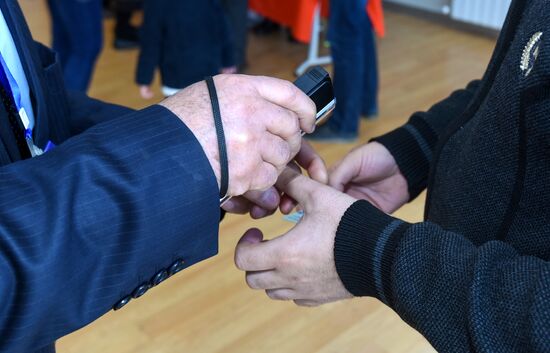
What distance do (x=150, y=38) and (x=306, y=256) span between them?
1838 mm

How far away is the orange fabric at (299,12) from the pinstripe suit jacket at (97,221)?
2.13 metres

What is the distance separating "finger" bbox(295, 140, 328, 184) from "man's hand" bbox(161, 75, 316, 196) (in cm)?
22

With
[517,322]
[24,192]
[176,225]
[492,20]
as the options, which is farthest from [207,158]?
[492,20]

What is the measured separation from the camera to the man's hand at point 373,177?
1.14 meters

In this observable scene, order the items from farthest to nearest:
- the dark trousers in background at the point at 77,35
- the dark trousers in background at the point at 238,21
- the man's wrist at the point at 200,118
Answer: the dark trousers in background at the point at 238,21, the dark trousers in background at the point at 77,35, the man's wrist at the point at 200,118

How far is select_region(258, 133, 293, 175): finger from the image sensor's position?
0.80m

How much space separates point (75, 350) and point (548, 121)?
1.38 metres

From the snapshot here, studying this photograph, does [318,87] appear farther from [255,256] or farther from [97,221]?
[97,221]

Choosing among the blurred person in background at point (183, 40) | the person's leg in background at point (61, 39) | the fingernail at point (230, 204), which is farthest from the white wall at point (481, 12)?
the fingernail at point (230, 204)

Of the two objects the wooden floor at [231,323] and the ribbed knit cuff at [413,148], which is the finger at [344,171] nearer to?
the ribbed knit cuff at [413,148]

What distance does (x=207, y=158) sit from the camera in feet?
2.40

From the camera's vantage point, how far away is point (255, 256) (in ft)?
2.97

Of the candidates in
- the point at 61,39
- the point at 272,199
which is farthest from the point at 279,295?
the point at 61,39

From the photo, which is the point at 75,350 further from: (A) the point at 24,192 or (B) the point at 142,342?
(A) the point at 24,192
